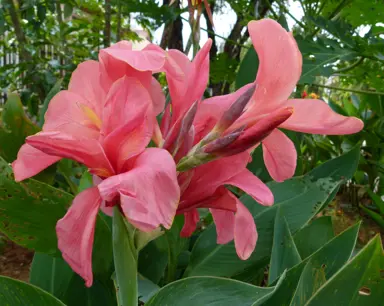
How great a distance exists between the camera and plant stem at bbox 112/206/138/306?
37cm

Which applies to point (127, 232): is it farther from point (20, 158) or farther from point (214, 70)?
point (214, 70)

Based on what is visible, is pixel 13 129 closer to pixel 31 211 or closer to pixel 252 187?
pixel 31 211

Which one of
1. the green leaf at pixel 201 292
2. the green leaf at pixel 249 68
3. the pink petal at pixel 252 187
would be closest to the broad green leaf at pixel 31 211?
the green leaf at pixel 201 292

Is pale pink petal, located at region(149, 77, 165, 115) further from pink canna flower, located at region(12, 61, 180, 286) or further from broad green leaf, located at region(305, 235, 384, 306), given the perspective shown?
broad green leaf, located at region(305, 235, 384, 306)

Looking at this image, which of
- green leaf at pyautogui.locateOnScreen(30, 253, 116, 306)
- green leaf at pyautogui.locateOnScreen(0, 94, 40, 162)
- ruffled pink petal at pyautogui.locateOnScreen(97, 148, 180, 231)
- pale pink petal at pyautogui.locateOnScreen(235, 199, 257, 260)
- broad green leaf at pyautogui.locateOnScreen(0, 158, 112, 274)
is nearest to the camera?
ruffled pink petal at pyautogui.locateOnScreen(97, 148, 180, 231)

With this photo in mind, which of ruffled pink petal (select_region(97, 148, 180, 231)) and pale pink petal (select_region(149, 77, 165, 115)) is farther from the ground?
pale pink petal (select_region(149, 77, 165, 115))

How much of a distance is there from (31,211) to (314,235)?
1.43 ft

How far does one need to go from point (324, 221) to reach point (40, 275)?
45 centimetres

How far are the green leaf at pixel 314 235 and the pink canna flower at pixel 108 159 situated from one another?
0.44 m

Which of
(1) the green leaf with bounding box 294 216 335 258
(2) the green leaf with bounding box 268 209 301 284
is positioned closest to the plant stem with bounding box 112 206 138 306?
(2) the green leaf with bounding box 268 209 301 284

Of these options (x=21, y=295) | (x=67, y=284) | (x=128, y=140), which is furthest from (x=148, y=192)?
(x=67, y=284)

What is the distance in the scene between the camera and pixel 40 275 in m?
0.68

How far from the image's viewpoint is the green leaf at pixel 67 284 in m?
0.64

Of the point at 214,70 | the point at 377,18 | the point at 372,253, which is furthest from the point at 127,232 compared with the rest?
the point at 214,70
